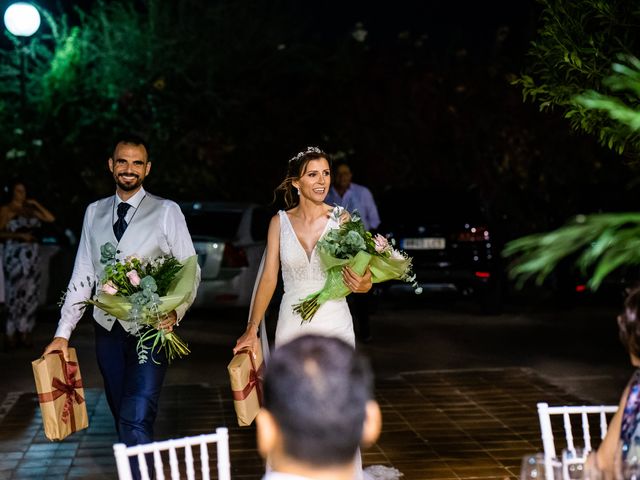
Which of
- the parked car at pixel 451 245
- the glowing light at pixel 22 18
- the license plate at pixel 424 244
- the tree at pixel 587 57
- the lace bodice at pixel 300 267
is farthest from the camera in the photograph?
the glowing light at pixel 22 18

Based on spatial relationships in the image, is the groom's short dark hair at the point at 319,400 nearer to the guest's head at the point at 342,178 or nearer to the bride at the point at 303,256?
the bride at the point at 303,256

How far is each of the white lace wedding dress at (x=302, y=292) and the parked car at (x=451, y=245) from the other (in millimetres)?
10377

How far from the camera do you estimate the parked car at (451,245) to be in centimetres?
1717

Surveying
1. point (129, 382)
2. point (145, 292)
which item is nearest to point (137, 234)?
point (145, 292)

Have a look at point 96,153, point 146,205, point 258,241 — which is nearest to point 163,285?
point 146,205

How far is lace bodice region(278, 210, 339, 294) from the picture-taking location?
6.80 m

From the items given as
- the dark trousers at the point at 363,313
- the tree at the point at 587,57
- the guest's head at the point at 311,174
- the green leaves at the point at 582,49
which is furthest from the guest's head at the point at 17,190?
the green leaves at the point at 582,49

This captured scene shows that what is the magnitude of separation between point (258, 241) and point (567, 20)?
37.1 ft

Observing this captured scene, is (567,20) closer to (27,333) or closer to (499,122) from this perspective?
(27,333)

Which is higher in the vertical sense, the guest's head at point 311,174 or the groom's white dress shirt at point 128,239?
the guest's head at point 311,174

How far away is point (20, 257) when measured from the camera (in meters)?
13.4

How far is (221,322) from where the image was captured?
54.2ft

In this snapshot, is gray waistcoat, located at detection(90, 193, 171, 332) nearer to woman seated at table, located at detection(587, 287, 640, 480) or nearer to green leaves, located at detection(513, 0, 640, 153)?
green leaves, located at detection(513, 0, 640, 153)

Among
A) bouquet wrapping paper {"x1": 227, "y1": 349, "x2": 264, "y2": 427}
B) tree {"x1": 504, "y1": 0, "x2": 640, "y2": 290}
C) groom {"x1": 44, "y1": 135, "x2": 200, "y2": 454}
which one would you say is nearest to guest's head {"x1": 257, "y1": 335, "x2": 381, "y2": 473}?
tree {"x1": 504, "y1": 0, "x2": 640, "y2": 290}
